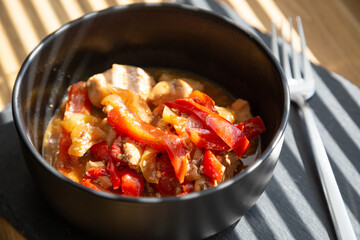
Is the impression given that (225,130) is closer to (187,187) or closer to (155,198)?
(187,187)

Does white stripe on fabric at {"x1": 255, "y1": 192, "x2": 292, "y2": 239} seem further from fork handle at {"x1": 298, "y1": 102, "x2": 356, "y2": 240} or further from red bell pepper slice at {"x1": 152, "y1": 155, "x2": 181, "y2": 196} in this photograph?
red bell pepper slice at {"x1": 152, "y1": 155, "x2": 181, "y2": 196}

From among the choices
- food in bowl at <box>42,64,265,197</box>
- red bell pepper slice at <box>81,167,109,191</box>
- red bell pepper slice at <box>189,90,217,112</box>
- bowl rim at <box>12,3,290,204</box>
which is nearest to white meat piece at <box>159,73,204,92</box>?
food in bowl at <box>42,64,265,197</box>

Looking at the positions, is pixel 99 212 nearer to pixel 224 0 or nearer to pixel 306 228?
pixel 306 228

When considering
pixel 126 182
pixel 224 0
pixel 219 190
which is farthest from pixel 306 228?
pixel 224 0

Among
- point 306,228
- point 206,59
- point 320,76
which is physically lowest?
point 306,228

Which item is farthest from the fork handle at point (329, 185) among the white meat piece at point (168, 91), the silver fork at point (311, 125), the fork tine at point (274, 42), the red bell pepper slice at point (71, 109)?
the red bell pepper slice at point (71, 109)

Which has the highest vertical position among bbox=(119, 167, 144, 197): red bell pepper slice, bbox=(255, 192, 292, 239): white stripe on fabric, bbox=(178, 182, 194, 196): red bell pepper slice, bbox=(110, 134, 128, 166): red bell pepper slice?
bbox=(110, 134, 128, 166): red bell pepper slice
